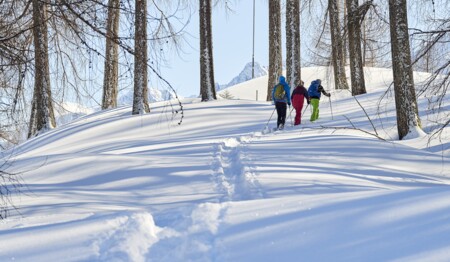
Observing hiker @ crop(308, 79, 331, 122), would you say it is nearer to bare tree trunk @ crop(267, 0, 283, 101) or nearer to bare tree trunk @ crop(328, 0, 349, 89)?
bare tree trunk @ crop(267, 0, 283, 101)

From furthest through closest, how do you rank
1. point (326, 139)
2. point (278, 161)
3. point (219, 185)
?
point (326, 139) → point (278, 161) → point (219, 185)

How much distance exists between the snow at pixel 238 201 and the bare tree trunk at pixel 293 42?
544 centimetres

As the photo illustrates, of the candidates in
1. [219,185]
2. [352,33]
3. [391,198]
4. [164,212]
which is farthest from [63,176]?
[352,33]

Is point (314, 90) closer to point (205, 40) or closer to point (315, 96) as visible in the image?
point (315, 96)

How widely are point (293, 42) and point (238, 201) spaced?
12826 mm


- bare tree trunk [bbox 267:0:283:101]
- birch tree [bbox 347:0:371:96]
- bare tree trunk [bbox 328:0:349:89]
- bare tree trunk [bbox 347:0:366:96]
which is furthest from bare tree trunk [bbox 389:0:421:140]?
bare tree trunk [bbox 267:0:283:101]

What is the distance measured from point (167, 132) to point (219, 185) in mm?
6835

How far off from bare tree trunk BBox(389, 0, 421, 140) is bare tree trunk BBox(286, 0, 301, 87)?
722cm

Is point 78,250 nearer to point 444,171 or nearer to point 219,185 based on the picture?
point 219,185

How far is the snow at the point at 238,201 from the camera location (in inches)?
130

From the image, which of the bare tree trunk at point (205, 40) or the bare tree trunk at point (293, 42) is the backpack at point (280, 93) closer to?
the bare tree trunk at point (293, 42)

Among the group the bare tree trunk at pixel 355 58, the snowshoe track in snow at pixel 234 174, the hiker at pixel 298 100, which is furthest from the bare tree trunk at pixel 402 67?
the bare tree trunk at pixel 355 58

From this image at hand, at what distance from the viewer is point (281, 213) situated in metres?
3.82

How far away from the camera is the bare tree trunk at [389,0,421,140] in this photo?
30.3 feet
